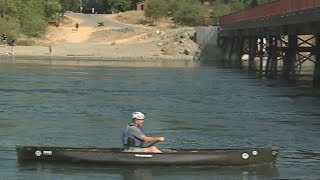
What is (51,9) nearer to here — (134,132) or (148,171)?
(148,171)

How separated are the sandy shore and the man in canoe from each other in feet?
241

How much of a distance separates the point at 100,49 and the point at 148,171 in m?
90.6

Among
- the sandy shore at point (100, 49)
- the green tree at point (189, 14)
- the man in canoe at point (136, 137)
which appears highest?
the green tree at point (189, 14)

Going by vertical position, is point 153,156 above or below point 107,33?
below

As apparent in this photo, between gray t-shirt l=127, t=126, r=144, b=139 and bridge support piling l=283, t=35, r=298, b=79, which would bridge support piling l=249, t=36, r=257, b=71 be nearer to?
bridge support piling l=283, t=35, r=298, b=79

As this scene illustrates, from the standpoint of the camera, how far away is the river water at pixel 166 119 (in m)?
20.1

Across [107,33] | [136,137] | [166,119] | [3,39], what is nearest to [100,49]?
[3,39]

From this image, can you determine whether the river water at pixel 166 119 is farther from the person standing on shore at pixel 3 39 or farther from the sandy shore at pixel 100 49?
the person standing on shore at pixel 3 39

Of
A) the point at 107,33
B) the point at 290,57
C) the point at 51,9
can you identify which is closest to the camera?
the point at 290,57

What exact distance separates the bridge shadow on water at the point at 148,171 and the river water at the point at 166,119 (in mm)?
25

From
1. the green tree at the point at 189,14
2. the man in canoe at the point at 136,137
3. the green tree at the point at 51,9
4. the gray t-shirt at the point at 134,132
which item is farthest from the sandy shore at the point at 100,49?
the gray t-shirt at the point at 134,132

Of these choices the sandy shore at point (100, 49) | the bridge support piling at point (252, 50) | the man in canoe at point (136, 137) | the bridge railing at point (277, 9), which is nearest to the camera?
the man in canoe at point (136, 137)

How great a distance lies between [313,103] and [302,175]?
62.8 feet

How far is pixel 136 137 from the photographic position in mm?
19469
